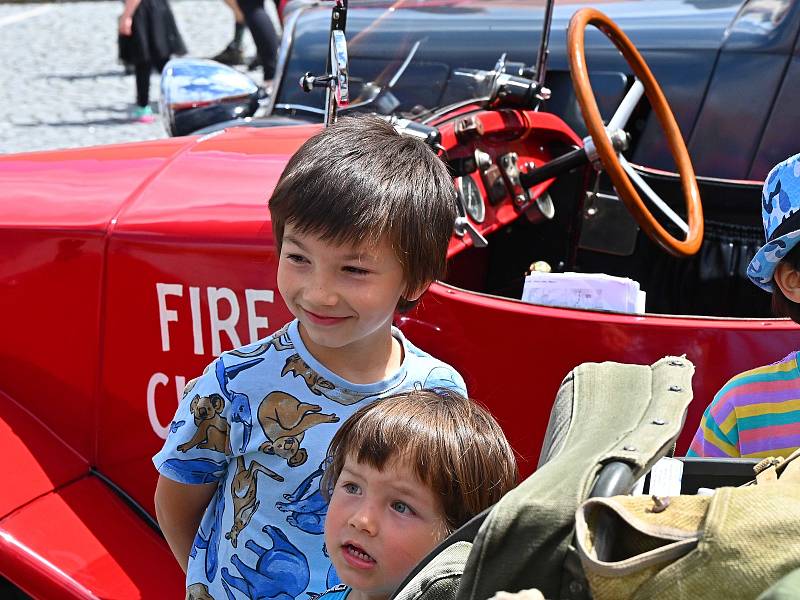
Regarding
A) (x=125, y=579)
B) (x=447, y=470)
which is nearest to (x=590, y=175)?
(x=125, y=579)

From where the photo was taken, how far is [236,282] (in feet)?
6.87

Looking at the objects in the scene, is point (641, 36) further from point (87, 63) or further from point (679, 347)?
point (87, 63)

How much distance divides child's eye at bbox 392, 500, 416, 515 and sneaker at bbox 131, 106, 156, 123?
7.03m

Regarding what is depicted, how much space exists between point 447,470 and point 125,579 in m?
1.06

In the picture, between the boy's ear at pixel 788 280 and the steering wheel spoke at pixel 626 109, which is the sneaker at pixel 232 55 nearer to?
the steering wheel spoke at pixel 626 109

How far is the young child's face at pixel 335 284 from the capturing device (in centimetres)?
152

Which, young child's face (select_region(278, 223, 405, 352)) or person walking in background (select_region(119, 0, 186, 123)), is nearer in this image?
young child's face (select_region(278, 223, 405, 352))

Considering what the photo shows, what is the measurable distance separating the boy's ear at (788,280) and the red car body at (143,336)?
312mm

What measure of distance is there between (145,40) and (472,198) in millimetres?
6200

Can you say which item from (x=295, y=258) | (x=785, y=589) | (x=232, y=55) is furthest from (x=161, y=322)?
(x=232, y=55)

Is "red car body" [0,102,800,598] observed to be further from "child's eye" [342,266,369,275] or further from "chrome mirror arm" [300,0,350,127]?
"child's eye" [342,266,369,275]

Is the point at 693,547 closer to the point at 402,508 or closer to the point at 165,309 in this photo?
the point at 402,508

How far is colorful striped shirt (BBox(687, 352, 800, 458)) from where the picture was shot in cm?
154

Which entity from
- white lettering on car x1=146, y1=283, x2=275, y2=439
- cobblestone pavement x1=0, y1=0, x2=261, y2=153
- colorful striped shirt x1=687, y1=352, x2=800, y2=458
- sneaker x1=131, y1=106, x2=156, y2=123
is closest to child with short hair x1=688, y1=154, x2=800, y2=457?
colorful striped shirt x1=687, y1=352, x2=800, y2=458
